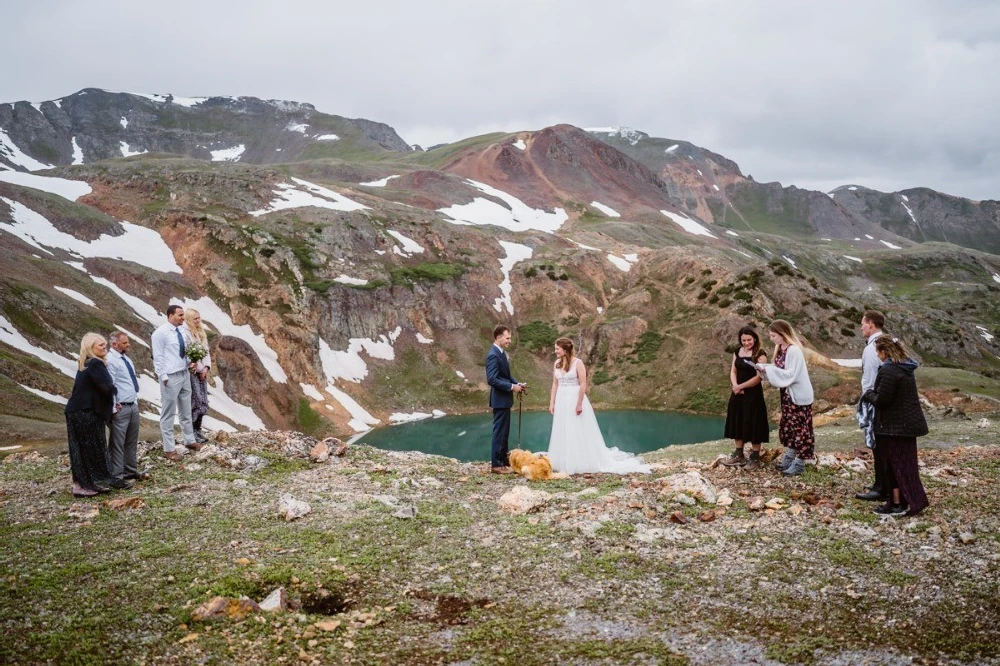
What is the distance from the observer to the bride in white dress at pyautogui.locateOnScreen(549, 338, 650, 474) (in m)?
16.7

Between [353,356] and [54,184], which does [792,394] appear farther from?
[54,184]

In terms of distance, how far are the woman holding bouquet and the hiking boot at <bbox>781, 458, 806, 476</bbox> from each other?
571 inches

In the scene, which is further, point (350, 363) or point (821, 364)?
point (350, 363)

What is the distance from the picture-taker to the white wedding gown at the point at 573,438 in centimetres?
1673

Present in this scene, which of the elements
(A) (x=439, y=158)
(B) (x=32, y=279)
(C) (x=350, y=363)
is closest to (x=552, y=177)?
(A) (x=439, y=158)

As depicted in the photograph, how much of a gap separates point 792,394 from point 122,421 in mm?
15179

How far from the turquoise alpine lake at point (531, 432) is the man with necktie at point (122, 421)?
4033 cm

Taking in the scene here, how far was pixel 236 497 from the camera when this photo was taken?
46.5 feet

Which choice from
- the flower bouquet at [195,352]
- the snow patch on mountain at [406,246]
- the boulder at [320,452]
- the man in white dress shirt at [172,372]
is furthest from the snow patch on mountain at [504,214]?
the man in white dress shirt at [172,372]

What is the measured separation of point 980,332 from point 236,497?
124132mm

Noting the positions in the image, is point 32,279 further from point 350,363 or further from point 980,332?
point 980,332

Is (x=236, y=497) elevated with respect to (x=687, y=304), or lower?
lower

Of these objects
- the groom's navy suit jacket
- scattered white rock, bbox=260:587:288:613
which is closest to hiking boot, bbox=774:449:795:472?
the groom's navy suit jacket

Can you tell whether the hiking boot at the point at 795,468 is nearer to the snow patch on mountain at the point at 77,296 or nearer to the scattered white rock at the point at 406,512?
the scattered white rock at the point at 406,512
